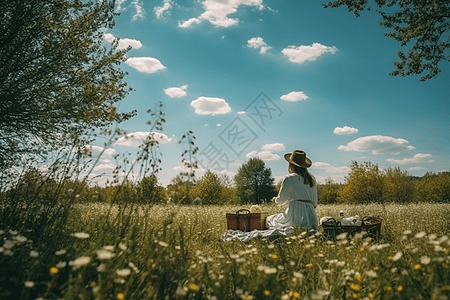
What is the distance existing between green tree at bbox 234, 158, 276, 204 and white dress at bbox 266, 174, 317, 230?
36.2 metres

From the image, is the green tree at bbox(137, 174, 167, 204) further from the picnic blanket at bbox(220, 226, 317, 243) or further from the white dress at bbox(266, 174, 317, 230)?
the white dress at bbox(266, 174, 317, 230)

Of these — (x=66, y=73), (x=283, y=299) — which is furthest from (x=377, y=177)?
(x=283, y=299)

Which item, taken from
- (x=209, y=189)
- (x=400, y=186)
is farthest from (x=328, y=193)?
(x=209, y=189)

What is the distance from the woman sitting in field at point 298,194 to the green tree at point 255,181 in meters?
36.2

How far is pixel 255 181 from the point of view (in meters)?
44.0

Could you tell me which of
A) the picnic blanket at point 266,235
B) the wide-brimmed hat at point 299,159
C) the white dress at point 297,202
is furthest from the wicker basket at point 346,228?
the wide-brimmed hat at point 299,159

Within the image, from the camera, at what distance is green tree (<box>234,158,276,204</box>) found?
142 feet

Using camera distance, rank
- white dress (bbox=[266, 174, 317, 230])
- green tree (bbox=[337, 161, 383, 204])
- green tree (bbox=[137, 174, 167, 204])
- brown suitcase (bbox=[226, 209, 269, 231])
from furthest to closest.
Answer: green tree (bbox=[337, 161, 383, 204])
brown suitcase (bbox=[226, 209, 269, 231])
white dress (bbox=[266, 174, 317, 230])
green tree (bbox=[137, 174, 167, 204])

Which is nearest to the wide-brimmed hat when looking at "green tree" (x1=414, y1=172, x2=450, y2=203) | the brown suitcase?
the brown suitcase

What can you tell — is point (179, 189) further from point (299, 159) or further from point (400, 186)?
point (400, 186)

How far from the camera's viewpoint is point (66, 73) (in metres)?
8.02

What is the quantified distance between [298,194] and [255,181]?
124 ft

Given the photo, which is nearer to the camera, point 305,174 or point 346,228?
point 346,228

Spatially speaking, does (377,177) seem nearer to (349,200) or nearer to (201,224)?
(349,200)
